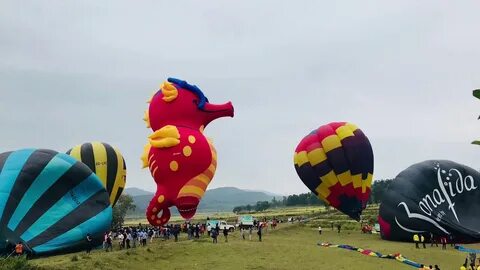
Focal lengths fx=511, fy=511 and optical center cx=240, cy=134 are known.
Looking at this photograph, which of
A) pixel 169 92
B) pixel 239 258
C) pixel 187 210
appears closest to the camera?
pixel 239 258

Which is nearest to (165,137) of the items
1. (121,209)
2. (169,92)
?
(169,92)

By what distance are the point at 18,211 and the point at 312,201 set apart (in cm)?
10581

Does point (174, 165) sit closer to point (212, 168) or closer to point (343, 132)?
point (212, 168)

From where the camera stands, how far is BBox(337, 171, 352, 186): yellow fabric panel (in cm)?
3061

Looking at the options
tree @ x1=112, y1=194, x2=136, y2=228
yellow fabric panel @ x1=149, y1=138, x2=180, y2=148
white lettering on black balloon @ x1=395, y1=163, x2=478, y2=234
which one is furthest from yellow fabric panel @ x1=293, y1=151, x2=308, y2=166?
tree @ x1=112, y1=194, x2=136, y2=228

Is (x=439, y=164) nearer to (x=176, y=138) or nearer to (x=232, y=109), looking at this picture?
(x=232, y=109)

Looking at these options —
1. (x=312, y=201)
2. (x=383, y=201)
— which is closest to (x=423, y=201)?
(x=383, y=201)

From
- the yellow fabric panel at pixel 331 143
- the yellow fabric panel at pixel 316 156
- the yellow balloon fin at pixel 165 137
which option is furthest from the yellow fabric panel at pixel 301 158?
the yellow balloon fin at pixel 165 137

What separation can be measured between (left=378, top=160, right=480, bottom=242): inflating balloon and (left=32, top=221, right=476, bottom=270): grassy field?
7.95 ft

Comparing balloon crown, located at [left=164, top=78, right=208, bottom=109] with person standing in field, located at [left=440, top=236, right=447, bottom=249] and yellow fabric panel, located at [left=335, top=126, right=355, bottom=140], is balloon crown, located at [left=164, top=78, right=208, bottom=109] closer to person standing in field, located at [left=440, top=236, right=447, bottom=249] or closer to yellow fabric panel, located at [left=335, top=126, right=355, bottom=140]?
yellow fabric panel, located at [left=335, top=126, right=355, bottom=140]

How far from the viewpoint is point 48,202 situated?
19.8 m

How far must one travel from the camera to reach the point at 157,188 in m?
23.4

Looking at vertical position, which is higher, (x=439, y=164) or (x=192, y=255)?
(x=439, y=164)

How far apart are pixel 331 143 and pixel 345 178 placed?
2.26 meters
